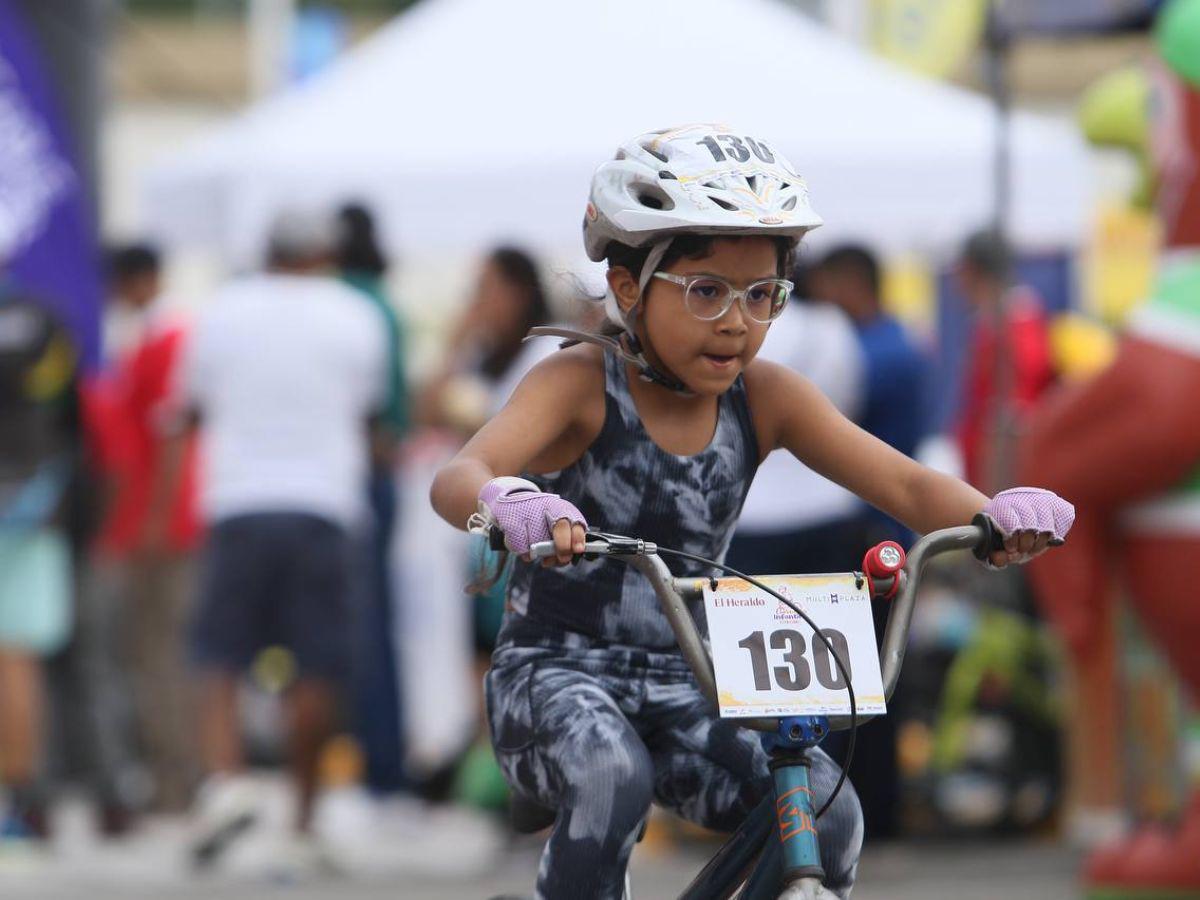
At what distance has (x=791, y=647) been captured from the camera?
3344 mm

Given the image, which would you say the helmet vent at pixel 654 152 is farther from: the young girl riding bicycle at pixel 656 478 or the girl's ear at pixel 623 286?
the girl's ear at pixel 623 286

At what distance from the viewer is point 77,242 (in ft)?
31.9

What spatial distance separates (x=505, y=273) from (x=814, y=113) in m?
1.96

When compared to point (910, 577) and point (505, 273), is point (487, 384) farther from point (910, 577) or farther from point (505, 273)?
point (910, 577)

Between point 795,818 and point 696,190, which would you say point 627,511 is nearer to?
point 696,190

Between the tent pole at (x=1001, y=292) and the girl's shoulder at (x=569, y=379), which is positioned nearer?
the girl's shoulder at (x=569, y=379)

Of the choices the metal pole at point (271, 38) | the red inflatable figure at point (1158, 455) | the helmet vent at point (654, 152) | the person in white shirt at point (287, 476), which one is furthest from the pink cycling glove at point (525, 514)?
the metal pole at point (271, 38)

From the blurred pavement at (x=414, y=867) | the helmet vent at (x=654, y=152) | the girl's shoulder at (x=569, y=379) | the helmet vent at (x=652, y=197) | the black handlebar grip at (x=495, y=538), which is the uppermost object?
the helmet vent at (x=654, y=152)

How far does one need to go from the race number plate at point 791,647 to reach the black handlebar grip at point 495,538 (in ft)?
0.97

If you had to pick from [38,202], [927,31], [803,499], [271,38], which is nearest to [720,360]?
[803,499]

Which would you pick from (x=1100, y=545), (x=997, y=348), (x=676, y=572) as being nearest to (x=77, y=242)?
(x=997, y=348)

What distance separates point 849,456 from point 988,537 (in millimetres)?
407

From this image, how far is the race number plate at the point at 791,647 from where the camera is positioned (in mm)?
3301

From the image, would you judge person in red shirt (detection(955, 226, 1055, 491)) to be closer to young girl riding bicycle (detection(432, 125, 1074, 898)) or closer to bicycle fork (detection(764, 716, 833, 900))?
young girl riding bicycle (detection(432, 125, 1074, 898))
